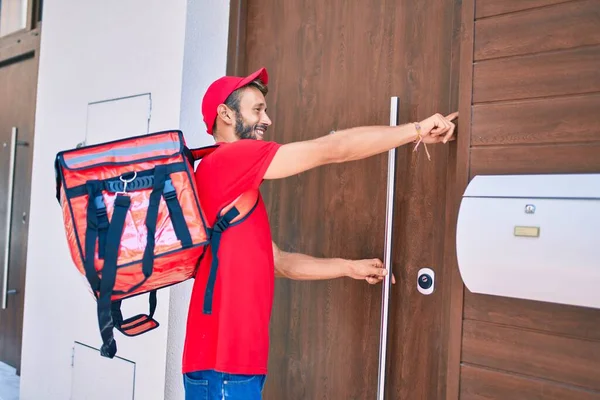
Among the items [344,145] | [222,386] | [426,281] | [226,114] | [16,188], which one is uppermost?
[226,114]

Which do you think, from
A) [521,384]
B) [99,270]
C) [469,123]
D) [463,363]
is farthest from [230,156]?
[521,384]

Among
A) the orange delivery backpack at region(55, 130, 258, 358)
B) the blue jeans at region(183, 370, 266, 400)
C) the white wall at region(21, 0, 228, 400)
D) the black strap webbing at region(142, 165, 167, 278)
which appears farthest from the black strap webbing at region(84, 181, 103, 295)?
the white wall at region(21, 0, 228, 400)

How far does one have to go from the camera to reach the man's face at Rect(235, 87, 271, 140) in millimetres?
1751

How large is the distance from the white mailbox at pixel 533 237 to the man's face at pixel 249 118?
66cm

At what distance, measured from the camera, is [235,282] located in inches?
61.7

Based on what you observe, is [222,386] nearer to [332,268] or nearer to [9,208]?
[332,268]

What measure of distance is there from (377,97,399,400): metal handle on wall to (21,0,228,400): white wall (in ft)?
3.27

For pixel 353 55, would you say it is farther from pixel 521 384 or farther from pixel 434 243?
pixel 521 384

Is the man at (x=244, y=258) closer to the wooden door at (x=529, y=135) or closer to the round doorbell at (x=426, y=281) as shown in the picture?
the wooden door at (x=529, y=135)

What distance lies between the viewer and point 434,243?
1826 millimetres

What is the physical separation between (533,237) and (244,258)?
0.74 metres

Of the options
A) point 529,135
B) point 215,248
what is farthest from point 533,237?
point 215,248

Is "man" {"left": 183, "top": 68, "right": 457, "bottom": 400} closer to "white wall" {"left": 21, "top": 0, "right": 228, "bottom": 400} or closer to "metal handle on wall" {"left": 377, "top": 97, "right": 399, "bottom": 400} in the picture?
"metal handle on wall" {"left": 377, "top": 97, "right": 399, "bottom": 400}

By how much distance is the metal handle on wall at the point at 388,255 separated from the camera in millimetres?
1777
